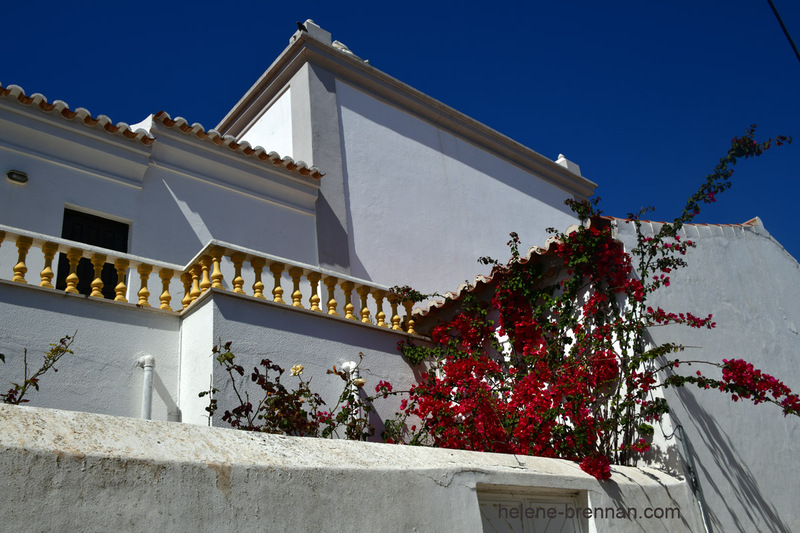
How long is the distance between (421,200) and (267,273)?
12.0 feet

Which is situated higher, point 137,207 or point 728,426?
point 137,207

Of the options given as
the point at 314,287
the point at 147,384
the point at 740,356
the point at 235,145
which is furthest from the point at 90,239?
the point at 740,356

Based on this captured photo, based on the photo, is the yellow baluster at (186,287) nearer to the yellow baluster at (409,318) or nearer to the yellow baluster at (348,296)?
the yellow baluster at (348,296)

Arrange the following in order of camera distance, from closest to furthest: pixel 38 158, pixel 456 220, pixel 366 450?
pixel 366 450 → pixel 38 158 → pixel 456 220

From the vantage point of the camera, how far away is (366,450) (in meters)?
4.38

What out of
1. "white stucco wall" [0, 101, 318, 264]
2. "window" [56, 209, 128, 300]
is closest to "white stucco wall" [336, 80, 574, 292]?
"white stucco wall" [0, 101, 318, 264]

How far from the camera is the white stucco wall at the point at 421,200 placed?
11.4 metres

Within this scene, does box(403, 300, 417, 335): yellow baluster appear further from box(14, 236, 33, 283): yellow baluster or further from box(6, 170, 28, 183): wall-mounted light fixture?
box(6, 170, 28, 183): wall-mounted light fixture

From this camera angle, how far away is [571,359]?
A: 7.35 m

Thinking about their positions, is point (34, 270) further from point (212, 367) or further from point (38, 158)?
point (212, 367)

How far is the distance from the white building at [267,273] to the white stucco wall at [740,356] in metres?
0.05

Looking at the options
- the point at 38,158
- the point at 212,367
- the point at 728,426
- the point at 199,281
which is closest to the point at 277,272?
the point at 199,281

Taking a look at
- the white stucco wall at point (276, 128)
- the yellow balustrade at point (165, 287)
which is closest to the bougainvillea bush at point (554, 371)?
the yellow balustrade at point (165, 287)

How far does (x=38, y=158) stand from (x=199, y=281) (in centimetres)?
281
